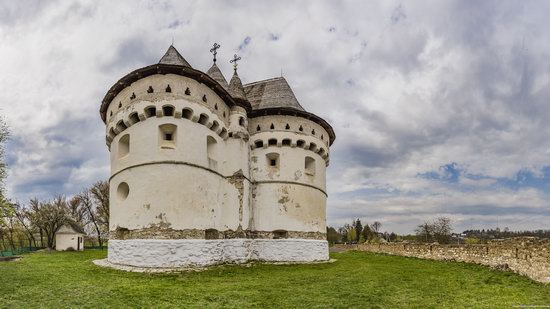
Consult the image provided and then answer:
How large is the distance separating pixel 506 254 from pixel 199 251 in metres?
12.8

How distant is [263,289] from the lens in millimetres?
10656

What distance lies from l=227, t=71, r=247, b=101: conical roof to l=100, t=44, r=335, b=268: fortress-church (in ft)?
0.23

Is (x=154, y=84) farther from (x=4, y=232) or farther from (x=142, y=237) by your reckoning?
(x=4, y=232)

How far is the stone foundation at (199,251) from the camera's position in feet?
44.5

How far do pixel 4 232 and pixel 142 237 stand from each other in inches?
1592

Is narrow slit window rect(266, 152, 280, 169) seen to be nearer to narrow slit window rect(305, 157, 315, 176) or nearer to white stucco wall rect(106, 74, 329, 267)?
A: white stucco wall rect(106, 74, 329, 267)

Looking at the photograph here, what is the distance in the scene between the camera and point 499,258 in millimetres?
15062

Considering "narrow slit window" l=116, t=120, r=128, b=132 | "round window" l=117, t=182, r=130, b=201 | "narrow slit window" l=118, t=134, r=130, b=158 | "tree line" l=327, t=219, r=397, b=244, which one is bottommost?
"tree line" l=327, t=219, r=397, b=244


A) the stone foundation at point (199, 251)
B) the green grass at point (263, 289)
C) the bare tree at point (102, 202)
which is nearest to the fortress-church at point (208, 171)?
the stone foundation at point (199, 251)

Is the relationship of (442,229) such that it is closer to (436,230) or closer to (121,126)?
(436,230)

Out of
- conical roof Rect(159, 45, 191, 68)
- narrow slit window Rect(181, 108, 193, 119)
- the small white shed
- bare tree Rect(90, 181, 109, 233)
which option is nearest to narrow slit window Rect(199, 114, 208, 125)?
narrow slit window Rect(181, 108, 193, 119)

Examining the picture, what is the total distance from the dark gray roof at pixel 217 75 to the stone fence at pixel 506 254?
16.0 metres

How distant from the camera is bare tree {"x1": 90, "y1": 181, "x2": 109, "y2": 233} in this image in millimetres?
40531

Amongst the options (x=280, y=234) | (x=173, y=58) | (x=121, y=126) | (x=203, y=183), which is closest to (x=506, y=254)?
(x=280, y=234)
